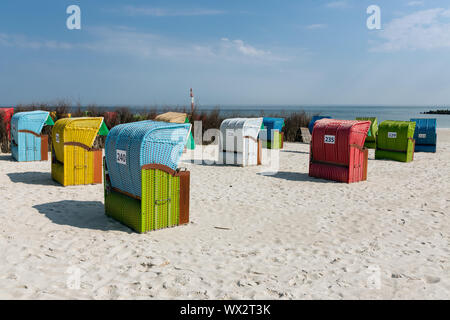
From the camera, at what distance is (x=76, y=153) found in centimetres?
873

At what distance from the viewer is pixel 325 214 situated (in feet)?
22.8

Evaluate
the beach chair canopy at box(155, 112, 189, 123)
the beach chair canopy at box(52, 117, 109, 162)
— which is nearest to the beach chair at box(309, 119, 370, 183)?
the beach chair canopy at box(155, 112, 189, 123)

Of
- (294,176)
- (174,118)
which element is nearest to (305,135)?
(174,118)

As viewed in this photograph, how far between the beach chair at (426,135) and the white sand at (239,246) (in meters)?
9.09

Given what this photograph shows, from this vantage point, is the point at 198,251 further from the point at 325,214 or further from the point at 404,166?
the point at 404,166

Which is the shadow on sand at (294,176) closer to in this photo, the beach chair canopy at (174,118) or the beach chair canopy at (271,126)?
the beach chair canopy at (174,118)

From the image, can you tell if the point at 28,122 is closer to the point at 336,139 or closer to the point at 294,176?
the point at 294,176

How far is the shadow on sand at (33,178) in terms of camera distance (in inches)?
355

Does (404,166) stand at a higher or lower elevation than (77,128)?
lower

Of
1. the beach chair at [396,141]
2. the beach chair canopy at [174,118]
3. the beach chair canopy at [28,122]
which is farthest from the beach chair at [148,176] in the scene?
the beach chair at [396,141]

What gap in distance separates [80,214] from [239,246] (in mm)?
2958
